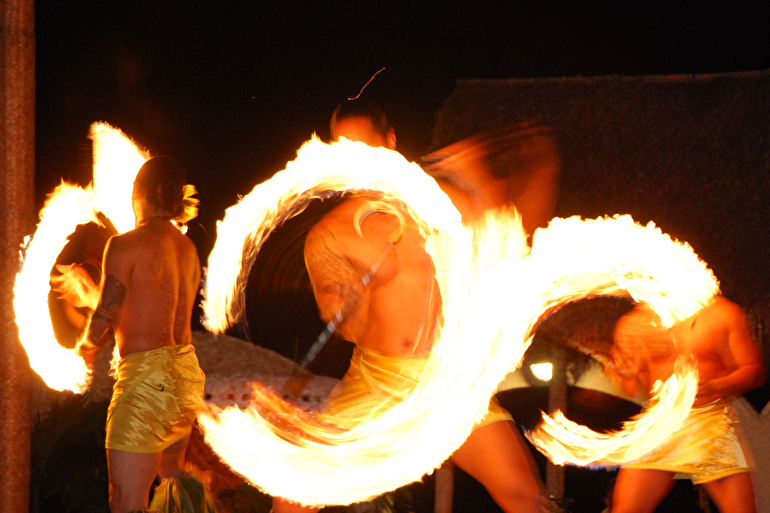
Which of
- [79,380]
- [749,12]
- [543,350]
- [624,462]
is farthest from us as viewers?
[543,350]

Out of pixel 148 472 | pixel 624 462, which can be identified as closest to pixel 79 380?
pixel 148 472

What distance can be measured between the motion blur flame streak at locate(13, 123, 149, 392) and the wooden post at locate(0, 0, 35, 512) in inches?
3.6

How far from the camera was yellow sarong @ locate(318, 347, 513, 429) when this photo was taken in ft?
8.69

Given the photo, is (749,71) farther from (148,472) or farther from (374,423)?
(148,472)

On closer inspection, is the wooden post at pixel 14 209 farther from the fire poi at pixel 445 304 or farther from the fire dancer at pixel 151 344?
the fire poi at pixel 445 304

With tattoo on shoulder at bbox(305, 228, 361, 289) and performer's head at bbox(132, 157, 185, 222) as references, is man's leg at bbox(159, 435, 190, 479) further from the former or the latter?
tattoo on shoulder at bbox(305, 228, 361, 289)

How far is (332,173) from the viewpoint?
337 centimetres

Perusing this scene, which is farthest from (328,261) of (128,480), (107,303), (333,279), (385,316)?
(128,480)

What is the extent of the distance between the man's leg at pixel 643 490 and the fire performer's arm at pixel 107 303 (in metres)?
2.63

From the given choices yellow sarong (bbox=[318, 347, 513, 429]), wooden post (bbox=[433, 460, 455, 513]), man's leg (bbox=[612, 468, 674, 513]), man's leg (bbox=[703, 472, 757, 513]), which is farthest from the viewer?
wooden post (bbox=[433, 460, 455, 513])

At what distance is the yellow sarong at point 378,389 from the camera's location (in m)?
2.65

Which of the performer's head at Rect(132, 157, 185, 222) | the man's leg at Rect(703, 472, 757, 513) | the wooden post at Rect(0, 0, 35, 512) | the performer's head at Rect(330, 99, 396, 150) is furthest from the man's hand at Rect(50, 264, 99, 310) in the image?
the man's leg at Rect(703, 472, 757, 513)

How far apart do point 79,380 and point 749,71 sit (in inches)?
181

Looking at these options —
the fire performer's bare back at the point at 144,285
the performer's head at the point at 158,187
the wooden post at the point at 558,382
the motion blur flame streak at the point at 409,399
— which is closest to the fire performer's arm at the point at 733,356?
the motion blur flame streak at the point at 409,399
